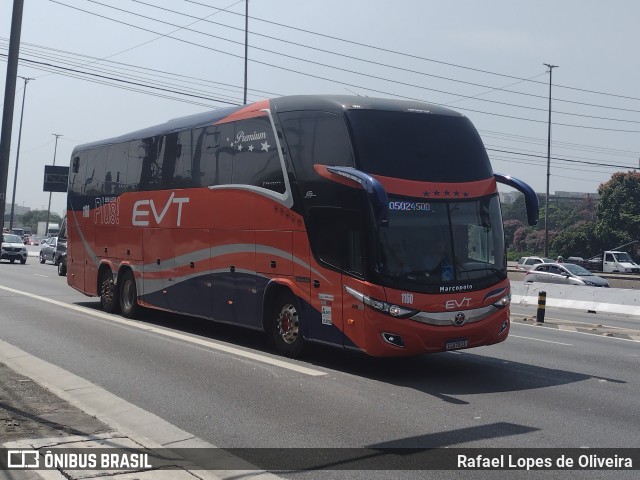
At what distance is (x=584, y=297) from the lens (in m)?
26.5

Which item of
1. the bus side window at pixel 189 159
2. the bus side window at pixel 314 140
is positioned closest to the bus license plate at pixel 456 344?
the bus side window at pixel 314 140

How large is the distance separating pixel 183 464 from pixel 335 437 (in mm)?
1743

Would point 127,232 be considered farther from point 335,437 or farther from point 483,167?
point 335,437

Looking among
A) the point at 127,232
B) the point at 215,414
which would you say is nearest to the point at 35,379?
the point at 215,414

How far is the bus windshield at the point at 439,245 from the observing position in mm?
10836

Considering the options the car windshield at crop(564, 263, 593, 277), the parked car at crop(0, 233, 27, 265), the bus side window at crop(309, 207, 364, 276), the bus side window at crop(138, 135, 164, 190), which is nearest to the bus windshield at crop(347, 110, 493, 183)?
the bus side window at crop(309, 207, 364, 276)

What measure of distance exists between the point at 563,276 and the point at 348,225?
2505 cm

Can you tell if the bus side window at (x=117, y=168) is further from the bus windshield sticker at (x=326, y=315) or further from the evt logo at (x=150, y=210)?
the bus windshield sticker at (x=326, y=315)

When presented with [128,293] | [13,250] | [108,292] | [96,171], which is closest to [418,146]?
[128,293]

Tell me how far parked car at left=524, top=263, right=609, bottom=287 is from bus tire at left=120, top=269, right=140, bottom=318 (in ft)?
66.7

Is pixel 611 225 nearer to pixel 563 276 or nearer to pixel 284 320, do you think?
pixel 563 276

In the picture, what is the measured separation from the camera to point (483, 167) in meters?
12.1

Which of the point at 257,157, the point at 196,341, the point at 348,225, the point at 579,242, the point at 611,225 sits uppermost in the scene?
the point at 611,225

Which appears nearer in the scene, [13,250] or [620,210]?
[13,250]
